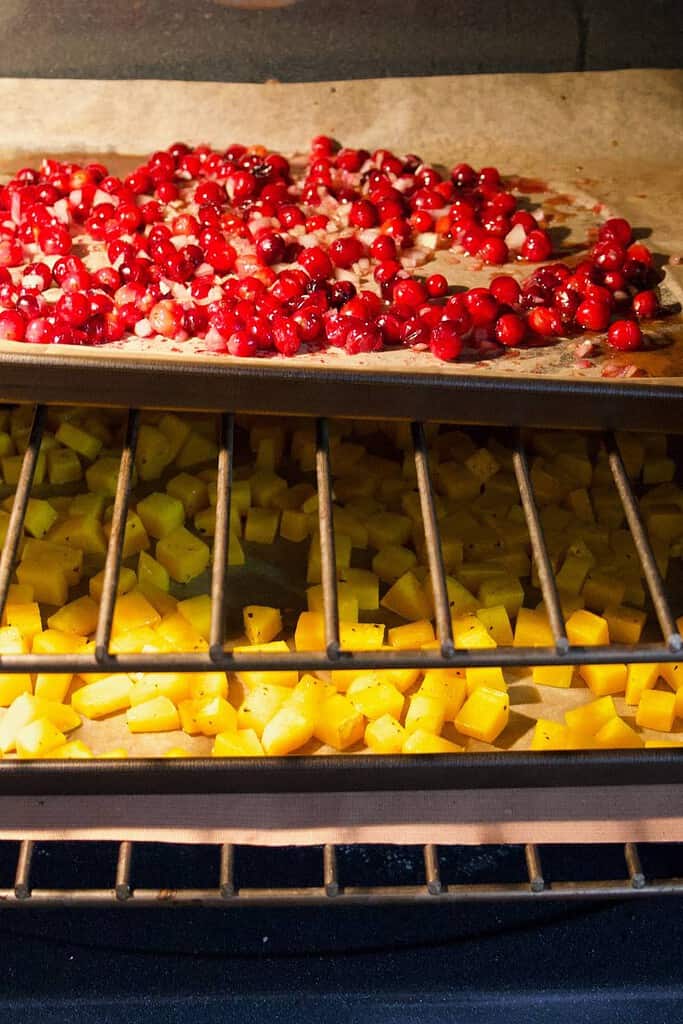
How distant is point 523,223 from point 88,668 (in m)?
1.47

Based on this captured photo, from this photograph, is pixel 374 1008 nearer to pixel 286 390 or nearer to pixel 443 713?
pixel 443 713

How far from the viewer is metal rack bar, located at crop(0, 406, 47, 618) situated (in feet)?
4.73

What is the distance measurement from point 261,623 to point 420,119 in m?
1.53

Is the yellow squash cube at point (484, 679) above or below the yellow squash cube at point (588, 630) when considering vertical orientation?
below

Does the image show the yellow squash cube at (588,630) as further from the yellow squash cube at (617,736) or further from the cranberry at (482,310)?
the cranberry at (482,310)

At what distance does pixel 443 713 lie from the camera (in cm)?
175

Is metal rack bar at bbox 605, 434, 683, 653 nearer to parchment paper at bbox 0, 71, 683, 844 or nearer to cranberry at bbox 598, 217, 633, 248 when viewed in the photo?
cranberry at bbox 598, 217, 633, 248

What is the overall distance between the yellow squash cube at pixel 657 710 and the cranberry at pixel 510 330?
67cm

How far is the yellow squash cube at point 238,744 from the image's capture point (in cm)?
170

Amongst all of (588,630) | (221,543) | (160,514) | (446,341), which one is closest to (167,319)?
(160,514)

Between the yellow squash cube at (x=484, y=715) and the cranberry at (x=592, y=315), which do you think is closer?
the yellow squash cube at (x=484, y=715)

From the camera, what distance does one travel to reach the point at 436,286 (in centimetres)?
212

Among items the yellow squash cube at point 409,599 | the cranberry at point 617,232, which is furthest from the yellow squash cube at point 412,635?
the cranberry at point 617,232

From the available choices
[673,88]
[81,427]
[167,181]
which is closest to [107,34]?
[167,181]
